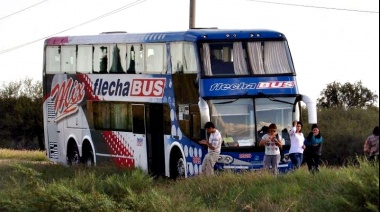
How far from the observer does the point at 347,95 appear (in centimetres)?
7981

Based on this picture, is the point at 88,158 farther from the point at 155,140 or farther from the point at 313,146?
the point at 313,146

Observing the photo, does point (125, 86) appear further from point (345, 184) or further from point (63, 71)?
point (345, 184)

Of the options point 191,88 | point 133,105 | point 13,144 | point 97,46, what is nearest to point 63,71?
point 97,46

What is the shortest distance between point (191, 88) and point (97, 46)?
235 inches

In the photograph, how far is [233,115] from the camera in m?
28.8

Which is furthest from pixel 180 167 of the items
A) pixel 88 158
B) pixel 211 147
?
pixel 88 158

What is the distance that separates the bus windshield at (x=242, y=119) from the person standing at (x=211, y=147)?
0.82 meters

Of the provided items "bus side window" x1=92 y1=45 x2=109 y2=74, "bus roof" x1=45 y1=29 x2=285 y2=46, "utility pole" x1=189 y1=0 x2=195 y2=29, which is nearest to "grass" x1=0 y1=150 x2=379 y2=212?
"bus roof" x1=45 y1=29 x2=285 y2=46

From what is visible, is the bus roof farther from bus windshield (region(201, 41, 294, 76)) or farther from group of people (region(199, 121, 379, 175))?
group of people (region(199, 121, 379, 175))

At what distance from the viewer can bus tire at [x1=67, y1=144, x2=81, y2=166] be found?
119 ft

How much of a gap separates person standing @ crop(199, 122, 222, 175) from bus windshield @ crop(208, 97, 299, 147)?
817mm

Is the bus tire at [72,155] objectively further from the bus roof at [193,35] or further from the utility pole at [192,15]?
the utility pole at [192,15]

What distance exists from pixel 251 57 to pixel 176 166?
11.5 feet

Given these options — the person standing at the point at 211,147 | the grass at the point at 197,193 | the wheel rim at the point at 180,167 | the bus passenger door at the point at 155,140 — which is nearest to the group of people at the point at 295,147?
the person standing at the point at 211,147
